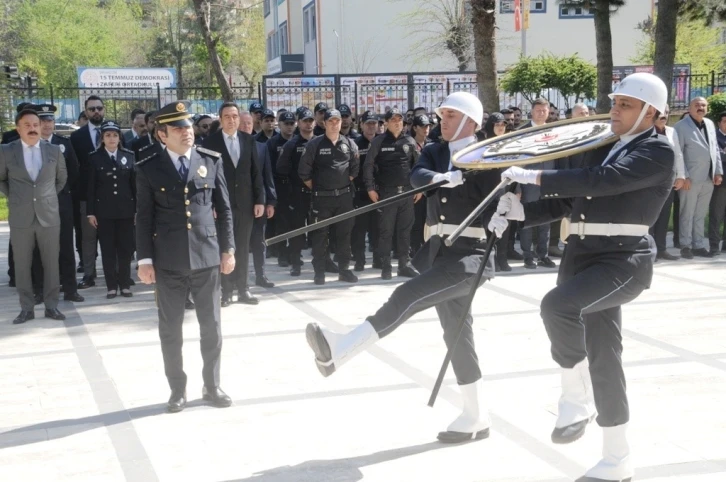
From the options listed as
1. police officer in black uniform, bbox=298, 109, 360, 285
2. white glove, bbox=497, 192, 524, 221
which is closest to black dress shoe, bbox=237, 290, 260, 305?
police officer in black uniform, bbox=298, 109, 360, 285

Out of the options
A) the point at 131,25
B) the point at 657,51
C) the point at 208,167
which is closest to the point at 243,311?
the point at 208,167

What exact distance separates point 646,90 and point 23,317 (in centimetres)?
680

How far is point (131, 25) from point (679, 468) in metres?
73.5

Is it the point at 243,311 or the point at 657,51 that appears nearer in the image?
the point at 243,311

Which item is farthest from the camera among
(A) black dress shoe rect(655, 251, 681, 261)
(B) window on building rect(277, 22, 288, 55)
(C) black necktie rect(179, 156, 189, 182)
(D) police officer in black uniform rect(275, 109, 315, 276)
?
(B) window on building rect(277, 22, 288, 55)

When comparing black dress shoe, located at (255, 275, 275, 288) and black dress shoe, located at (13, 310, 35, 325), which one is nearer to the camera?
black dress shoe, located at (13, 310, 35, 325)

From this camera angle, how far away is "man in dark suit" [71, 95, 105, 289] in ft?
35.6

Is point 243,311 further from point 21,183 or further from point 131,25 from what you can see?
point 131,25

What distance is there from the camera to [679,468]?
482 cm

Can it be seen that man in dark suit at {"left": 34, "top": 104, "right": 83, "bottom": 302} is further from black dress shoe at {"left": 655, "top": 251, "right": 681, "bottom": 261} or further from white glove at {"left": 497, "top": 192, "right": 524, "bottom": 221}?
black dress shoe at {"left": 655, "top": 251, "right": 681, "bottom": 261}

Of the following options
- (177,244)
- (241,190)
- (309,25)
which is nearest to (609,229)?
(177,244)

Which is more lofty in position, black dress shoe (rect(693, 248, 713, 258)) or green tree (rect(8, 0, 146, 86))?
green tree (rect(8, 0, 146, 86))

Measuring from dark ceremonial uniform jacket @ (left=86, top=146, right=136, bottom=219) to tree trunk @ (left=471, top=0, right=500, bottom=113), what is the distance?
26.0 ft

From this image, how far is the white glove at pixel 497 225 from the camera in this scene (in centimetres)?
493
